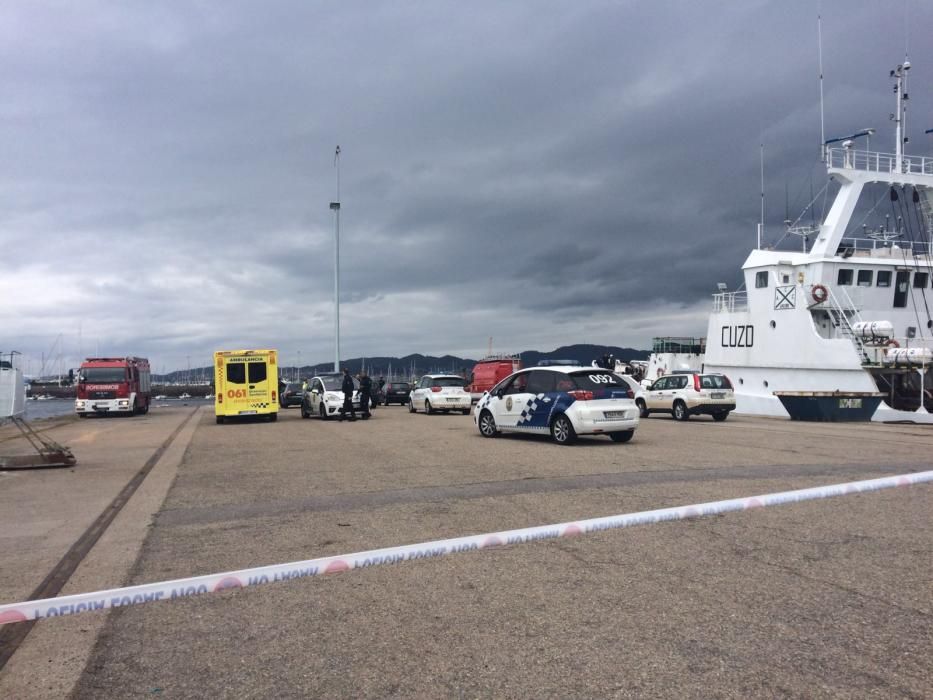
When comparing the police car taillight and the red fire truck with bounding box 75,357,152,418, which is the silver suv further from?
the red fire truck with bounding box 75,357,152,418

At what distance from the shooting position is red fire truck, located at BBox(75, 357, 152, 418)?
34906 mm

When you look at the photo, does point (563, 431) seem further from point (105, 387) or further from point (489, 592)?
point (105, 387)

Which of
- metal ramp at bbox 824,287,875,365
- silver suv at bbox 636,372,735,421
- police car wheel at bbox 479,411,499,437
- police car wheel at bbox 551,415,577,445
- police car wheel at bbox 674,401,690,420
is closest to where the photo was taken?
police car wheel at bbox 551,415,577,445

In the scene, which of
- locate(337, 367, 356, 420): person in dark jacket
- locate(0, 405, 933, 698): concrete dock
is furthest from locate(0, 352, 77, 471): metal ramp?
locate(337, 367, 356, 420): person in dark jacket

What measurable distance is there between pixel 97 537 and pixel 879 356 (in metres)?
26.4

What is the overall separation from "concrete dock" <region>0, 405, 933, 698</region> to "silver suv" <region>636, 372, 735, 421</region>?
1348 centimetres

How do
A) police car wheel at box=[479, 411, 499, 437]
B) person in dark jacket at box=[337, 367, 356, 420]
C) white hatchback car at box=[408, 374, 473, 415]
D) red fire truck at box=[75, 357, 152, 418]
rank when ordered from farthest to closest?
red fire truck at box=[75, 357, 152, 418]
white hatchback car at box=[408, 374, 473, 415]
person in dark jacket at box=[337, 367, 356, 420]
police car wheel at box=[479, 411, 499, 437]

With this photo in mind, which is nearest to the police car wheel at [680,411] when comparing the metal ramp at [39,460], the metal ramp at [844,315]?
the metal ramp at [844,315]

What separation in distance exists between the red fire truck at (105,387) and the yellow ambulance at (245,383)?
436 inches

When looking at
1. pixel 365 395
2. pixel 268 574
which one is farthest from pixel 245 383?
pixel 268 574

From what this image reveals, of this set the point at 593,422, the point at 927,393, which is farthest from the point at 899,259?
the point at 593,422

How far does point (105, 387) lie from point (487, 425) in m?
24.6

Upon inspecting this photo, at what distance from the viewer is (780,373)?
2947 centimetres

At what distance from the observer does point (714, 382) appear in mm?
24688
